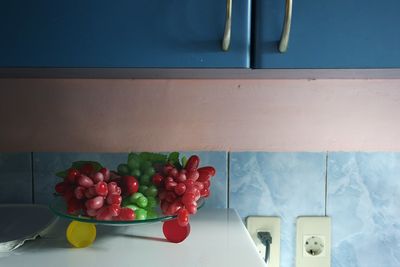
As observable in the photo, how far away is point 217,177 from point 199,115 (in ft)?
0.48

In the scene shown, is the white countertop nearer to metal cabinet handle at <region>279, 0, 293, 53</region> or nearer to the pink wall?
the pink wall

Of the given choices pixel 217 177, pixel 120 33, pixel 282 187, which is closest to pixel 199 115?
pixel 217 177

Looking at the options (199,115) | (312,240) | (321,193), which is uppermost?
(199,115)

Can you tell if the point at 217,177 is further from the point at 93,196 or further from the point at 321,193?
the point at 93,196

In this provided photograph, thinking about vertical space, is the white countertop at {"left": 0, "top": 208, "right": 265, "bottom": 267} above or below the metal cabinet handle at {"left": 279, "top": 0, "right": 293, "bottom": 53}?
below

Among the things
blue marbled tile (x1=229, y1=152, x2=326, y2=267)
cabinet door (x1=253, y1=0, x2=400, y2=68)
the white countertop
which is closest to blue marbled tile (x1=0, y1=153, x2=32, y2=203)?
the white countertop

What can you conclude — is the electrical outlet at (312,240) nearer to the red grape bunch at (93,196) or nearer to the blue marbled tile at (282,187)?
the blue marbled tile at (282,187)

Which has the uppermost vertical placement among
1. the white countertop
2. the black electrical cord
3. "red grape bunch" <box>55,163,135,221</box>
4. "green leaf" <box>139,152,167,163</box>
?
"green leaf" <box>139,152,167,163</box>

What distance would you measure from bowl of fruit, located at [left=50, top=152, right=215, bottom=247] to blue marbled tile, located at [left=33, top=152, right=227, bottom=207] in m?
0.18

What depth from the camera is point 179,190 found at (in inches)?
27.0

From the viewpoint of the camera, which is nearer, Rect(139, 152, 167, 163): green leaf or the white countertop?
the white countertop

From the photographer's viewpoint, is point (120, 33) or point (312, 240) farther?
point (312, 240)

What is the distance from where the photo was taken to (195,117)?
93 centimetres

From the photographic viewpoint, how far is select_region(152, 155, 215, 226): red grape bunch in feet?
2.24
